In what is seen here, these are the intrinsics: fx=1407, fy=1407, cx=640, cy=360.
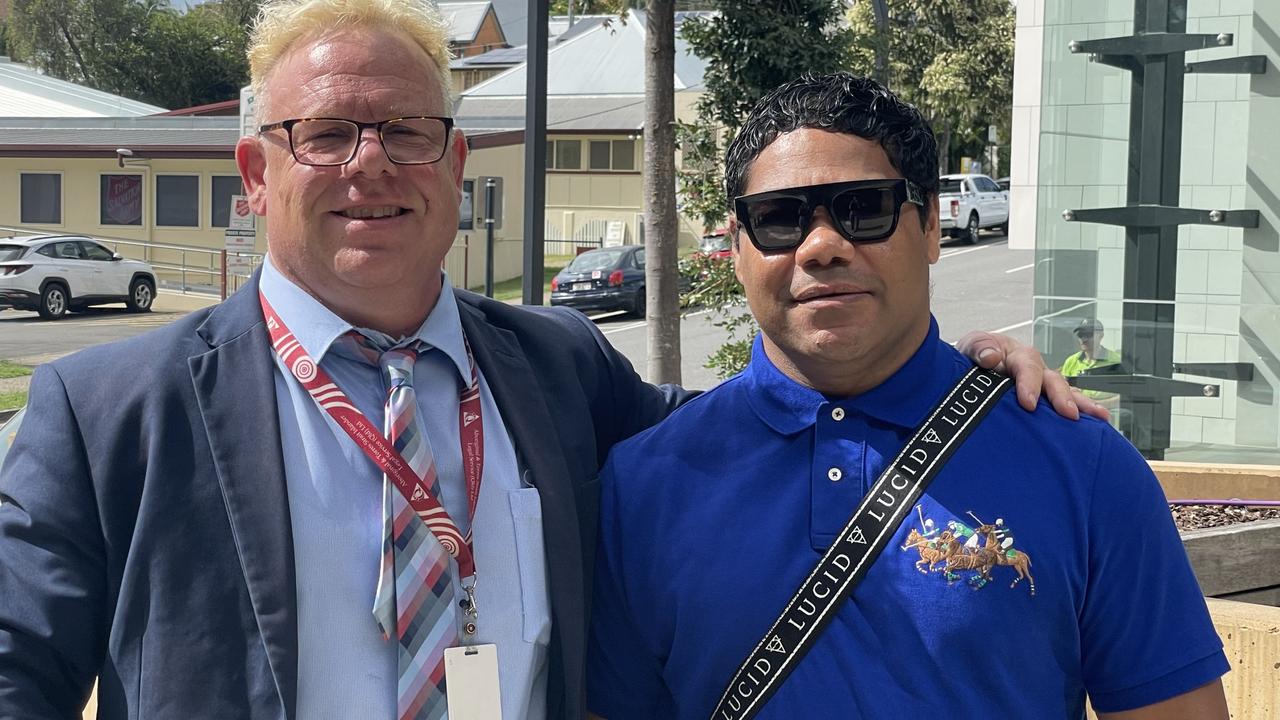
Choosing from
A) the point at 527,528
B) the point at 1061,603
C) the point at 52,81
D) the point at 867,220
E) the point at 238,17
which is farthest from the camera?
the point at 238,17

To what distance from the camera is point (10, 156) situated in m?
37.4

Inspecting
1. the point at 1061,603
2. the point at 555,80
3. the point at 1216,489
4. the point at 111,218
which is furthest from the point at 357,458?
the point at 555,80

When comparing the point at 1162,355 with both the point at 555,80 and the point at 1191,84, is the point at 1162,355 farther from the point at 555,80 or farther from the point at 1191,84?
the point at 555,80

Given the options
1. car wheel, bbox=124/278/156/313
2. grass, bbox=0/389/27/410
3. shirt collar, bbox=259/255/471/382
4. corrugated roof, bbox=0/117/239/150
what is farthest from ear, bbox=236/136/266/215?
corrugated roof, bbox=0/117/239/150

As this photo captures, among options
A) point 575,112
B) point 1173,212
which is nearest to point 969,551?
point 1173,212

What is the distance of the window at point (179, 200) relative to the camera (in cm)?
3656

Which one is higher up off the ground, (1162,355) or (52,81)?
(52,81)

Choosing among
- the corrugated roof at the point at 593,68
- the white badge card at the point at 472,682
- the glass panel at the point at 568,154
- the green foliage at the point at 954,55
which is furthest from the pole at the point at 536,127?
the corrugated roof at the point at 593,68

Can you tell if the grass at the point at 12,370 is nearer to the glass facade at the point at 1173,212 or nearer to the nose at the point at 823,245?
the glass facade at the point at 1173,212

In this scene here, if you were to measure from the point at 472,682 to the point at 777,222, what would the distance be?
974 mm

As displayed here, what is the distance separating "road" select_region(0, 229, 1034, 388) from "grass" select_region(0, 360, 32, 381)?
588mm

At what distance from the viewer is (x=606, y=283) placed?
2708 cm

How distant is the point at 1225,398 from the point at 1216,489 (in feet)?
4.98

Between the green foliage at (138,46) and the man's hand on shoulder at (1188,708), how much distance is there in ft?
227
